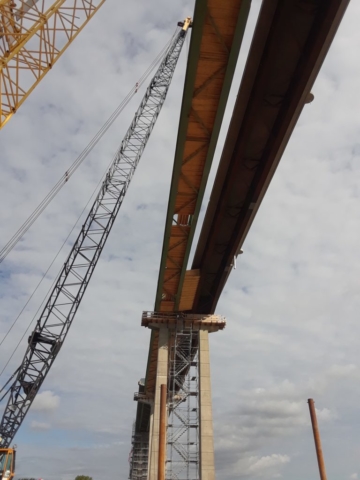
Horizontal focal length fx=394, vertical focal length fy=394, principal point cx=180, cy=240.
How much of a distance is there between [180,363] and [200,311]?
248 inches

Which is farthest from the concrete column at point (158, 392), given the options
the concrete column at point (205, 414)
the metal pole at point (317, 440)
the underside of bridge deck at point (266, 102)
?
the metal pole at point (317, 440)

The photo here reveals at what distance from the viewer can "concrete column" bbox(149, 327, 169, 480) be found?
26.1 meters

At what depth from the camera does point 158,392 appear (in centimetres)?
2770

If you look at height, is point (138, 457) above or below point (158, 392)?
above

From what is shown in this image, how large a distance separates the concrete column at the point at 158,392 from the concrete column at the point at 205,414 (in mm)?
2629

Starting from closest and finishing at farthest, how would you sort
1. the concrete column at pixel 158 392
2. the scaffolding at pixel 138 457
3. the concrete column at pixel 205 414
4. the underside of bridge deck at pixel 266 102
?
the underside of bridge deck at pixel 266 102 < the concrete column at pixel 205 414 < the concrete column at pixel 158 392 < the scaffolding at pixel 138 457

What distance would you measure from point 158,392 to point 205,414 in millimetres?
3562

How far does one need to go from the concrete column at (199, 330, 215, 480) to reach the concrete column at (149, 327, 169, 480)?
8.63 feet

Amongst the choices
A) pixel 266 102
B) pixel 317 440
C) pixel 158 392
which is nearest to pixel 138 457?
pixel 158 392

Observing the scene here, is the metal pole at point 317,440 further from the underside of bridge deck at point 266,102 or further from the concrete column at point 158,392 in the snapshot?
the concrete column at point 158,392

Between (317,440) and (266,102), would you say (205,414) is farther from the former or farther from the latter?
(266,102)

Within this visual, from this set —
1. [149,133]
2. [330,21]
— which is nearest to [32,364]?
[149,133]

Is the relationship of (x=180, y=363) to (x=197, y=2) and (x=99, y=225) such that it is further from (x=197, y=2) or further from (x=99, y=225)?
(x=197, y=2)

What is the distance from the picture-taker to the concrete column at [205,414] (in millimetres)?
25000
